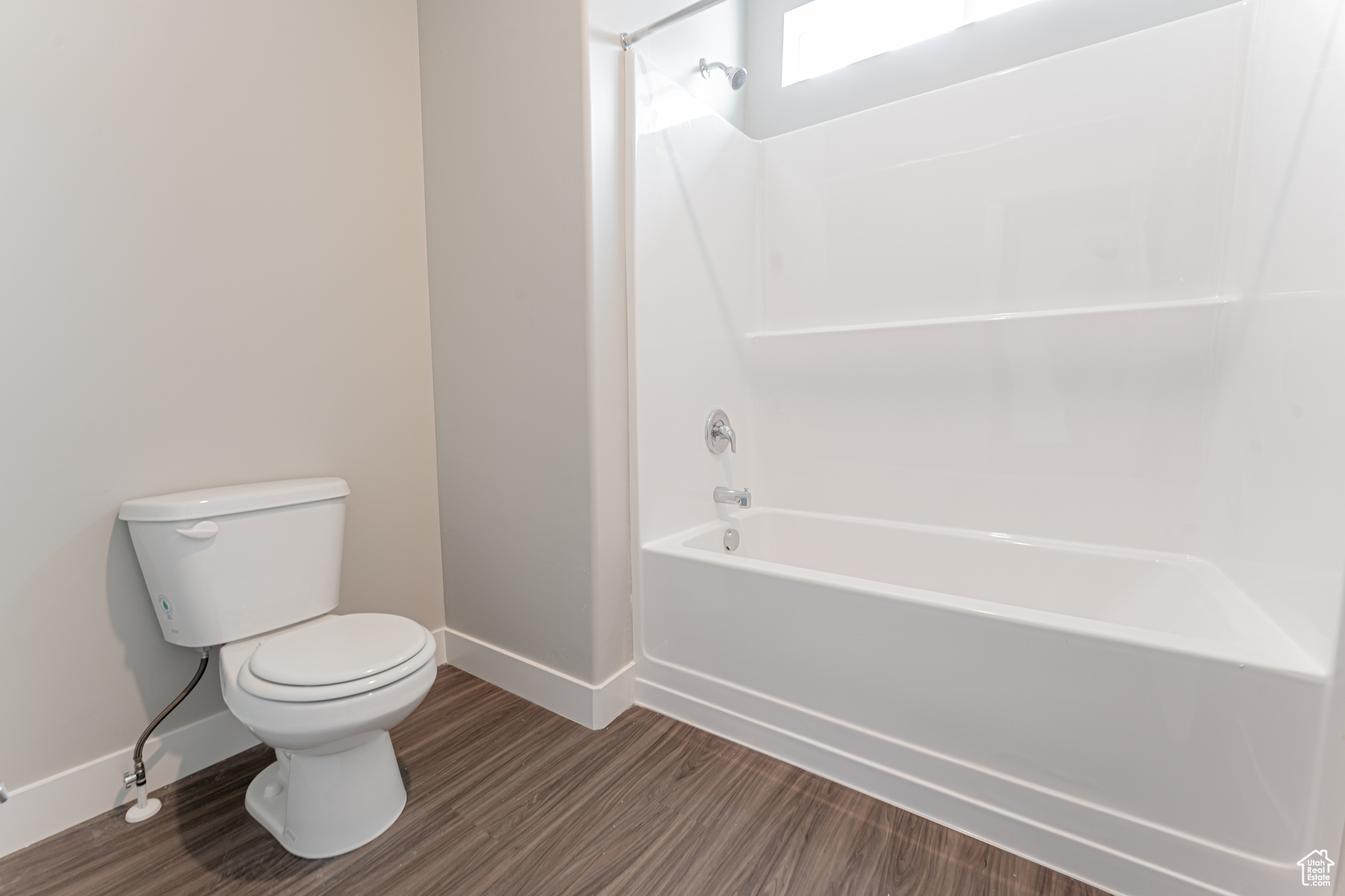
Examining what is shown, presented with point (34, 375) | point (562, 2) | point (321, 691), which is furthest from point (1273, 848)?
point (34, 375)

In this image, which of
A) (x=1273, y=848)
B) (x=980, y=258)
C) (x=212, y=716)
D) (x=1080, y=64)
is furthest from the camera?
(x=980, y=258)

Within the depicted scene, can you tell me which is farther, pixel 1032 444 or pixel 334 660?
pixel 1032 444

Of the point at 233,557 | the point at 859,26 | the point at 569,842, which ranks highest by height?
the point at 859,26

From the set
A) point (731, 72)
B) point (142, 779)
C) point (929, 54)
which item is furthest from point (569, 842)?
point (929, 54)

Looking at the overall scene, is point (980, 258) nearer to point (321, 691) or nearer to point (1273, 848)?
point (1273, 848)

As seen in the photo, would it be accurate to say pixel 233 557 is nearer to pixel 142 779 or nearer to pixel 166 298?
pixel 142 779

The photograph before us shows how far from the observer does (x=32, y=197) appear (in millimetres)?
1170

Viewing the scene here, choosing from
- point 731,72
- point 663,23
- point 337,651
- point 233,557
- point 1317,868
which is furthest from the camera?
point 731,72

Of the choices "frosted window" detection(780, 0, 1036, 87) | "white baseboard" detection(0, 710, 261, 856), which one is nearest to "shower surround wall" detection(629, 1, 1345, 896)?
"frosted window" detection(780, 0, 1036, 87)

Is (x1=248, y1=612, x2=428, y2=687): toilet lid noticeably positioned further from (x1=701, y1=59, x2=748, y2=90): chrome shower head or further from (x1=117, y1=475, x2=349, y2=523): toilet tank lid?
(x1=701, y1=59, x2=748, y2=90): chrome shower head

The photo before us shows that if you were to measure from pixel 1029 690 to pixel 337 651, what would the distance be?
1.42 metres

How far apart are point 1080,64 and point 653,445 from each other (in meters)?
1.67

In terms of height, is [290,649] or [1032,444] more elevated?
[1032,444]

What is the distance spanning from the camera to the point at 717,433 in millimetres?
2010
